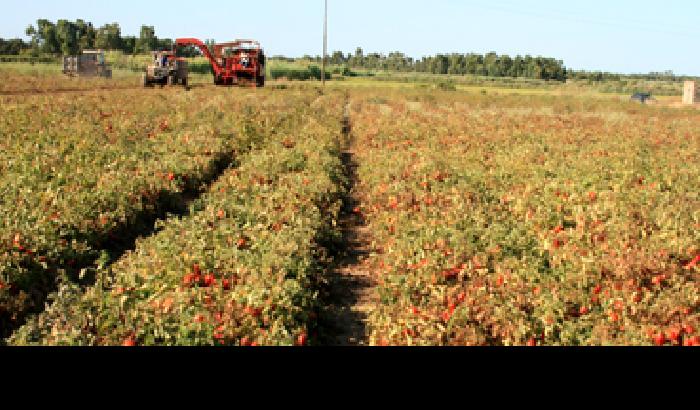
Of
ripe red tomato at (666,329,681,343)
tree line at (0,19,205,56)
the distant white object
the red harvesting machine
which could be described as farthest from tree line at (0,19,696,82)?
ripe red tomato at (666,329,681,343)

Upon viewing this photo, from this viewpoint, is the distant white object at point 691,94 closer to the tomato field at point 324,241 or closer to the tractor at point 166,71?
the tractor at point 166,71

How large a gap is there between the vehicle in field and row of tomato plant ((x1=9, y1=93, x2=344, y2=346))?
46145 mm

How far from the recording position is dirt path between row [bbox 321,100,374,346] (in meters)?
6.57

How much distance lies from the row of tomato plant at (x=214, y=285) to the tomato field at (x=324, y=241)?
3 centimetres

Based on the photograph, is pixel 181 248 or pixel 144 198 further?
pixel 144 198

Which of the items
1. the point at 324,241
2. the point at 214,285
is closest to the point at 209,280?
the point at 214,285

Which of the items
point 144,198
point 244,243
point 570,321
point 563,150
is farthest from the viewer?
point 563,150

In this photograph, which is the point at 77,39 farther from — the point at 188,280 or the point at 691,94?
the point at 188,280
